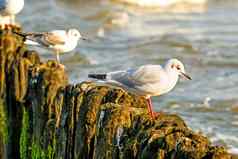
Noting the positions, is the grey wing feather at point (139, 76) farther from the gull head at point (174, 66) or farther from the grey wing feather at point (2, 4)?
the grey wing feather at point (2, 4)

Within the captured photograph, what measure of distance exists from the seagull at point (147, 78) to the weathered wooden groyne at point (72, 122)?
421mm

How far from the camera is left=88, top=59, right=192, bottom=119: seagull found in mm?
5914

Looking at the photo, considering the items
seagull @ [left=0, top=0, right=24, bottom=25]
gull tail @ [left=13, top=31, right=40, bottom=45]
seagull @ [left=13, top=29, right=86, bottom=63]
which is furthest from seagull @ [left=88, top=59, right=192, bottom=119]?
seagull @ [left=0, top=0, right=24, bottom=25]

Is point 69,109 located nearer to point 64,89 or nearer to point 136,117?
point 64,89

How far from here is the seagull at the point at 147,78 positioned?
5914 millimetres

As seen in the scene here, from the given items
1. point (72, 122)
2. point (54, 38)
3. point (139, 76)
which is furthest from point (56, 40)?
point (72, 122)

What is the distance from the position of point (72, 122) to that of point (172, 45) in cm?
1217

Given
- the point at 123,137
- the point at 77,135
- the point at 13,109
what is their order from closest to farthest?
1. the point at 123,137
2. the point at 77,135
3. the point at 13,109

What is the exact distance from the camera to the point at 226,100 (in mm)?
12062

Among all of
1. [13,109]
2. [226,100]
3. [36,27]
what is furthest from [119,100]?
[36,27]

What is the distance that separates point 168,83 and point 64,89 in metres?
0.88

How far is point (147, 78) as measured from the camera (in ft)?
19.4

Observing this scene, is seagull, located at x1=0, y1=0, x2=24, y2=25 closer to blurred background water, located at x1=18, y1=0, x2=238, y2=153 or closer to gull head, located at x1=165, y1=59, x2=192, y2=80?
blurred background water, located at x1=18, y1=0, x2=238, y2=153

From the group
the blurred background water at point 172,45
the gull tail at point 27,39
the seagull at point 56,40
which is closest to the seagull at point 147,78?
the gull tail at point 27,39
